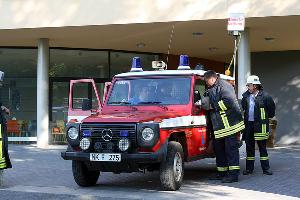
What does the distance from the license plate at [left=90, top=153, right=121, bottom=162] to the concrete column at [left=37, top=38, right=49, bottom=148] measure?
10265 millimetres

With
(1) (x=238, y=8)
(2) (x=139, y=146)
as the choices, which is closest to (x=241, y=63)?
(1) (x=238, y=8)

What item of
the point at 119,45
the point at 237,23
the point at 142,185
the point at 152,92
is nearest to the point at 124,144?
the point at 142,185

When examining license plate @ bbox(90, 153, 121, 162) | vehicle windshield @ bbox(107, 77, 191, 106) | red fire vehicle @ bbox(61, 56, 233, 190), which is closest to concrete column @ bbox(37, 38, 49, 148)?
red fire vehicle @ bbox(61, 56, 233, 190)

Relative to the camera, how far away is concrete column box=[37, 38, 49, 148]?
A: 18.4 m

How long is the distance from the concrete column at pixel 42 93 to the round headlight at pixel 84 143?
10056mm

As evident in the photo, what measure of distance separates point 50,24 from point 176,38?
13.8ft

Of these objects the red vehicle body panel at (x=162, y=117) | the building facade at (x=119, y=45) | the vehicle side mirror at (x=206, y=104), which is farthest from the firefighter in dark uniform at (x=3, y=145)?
the building facade at (x=119, y=45)

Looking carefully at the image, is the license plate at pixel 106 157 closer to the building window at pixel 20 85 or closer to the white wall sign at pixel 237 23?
the white wall sign at pixel 237 23

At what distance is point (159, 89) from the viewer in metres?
9.73

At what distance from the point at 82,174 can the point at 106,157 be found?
2.97 feet

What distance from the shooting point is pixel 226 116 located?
377 inches

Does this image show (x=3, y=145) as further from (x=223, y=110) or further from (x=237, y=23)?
(x=237, y=23)

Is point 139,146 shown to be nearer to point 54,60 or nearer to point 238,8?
point 238,8

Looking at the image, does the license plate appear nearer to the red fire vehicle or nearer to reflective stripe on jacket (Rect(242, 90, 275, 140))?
the red fire vehicle
